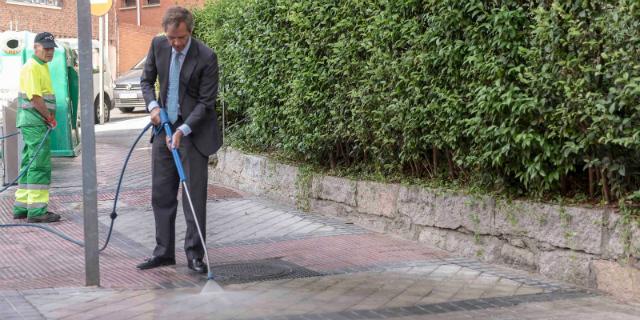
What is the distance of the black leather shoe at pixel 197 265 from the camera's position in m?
6.81

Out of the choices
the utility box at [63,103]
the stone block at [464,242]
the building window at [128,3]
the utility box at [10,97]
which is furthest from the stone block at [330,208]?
the building window at [128,3]

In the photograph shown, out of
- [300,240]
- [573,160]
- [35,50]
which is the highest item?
[35,50]

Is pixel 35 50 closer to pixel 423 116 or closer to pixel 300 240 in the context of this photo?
pixel 300 240

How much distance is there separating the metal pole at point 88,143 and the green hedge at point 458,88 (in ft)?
9.13

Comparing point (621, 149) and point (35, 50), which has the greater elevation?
point (35, 50)

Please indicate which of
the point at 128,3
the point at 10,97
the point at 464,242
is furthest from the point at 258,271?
the point at 128,3

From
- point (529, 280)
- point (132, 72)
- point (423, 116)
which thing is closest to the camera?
point (529, 280)

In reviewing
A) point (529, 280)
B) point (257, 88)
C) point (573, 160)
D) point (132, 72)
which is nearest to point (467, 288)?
point (529, 280)

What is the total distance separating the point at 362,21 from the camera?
8.58 meters

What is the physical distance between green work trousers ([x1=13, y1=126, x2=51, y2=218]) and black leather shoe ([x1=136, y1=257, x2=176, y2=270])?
2.50 metres

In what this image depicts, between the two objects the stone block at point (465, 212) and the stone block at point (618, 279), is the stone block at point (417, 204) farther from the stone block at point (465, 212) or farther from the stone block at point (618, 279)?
the stone block at point (618, 279)

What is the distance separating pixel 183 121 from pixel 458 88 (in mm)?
2216

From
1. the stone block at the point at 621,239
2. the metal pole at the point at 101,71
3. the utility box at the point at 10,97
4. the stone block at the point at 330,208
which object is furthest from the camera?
the metal pole at the point at 101,71

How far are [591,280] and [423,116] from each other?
209 centimetres
